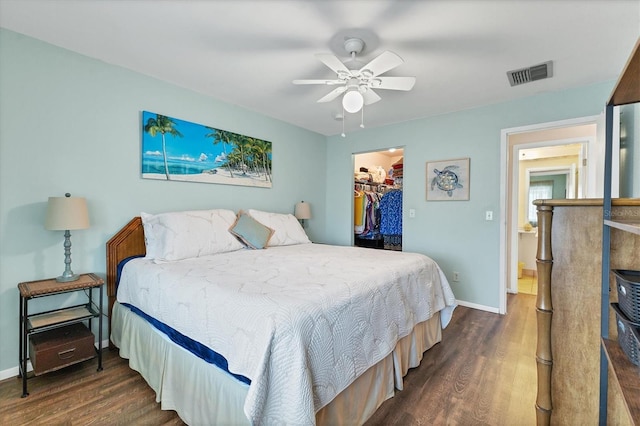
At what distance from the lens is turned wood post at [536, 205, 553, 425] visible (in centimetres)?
126

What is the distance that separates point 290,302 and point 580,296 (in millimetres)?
1277

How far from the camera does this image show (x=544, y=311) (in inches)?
49.9

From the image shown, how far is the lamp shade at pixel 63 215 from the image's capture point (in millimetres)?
1947

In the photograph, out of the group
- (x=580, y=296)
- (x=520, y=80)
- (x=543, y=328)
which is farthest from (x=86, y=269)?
(x=520, y=80)

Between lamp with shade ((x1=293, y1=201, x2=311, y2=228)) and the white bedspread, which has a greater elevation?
lamp with shade ((x1=293, y1=201, x2=311, y2=228))

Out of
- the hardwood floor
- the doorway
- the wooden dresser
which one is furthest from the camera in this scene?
the doorway

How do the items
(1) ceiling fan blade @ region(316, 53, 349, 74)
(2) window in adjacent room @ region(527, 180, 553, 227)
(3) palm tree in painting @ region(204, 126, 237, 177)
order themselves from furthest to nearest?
(2) window in adjacent room @ region(527, 180, 553, 227), (3) palm tree in painting @ region(204, 126, 237, 177), (1) ceiling fan blade @ region(316, 53, 349, 74)

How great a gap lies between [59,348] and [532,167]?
21.3ft

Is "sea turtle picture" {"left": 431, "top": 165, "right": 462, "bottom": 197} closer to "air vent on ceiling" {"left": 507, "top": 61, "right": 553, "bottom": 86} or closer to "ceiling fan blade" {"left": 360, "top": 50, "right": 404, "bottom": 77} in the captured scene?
"air vent on ceiling" {"left": 507, "top": 61, "right": 553, "bottom": 86}

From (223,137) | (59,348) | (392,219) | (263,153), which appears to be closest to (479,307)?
(392,219)

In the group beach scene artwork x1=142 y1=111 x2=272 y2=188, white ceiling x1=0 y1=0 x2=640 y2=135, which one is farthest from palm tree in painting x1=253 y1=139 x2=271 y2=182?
white ceiling x1=0 y1=0 x2=640 y2=135

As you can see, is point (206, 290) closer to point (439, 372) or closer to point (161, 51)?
point (439, 372)

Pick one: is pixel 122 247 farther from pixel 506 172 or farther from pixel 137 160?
pixel 506 172

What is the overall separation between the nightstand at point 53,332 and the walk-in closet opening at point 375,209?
11.5 ft
